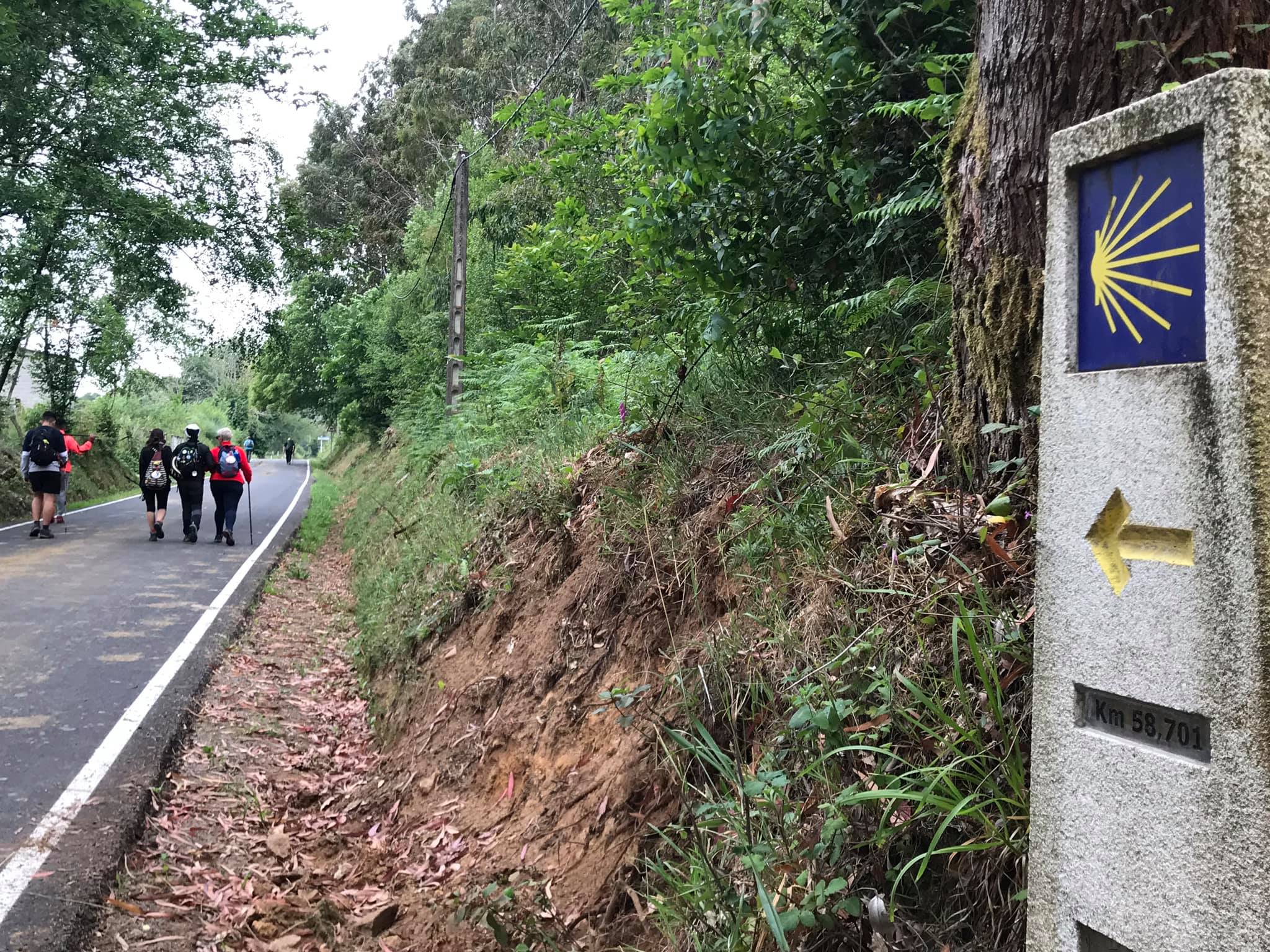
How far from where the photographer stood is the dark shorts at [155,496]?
51.3ft

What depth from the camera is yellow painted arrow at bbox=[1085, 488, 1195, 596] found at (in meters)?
1.90

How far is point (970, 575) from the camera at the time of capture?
10.1 ft

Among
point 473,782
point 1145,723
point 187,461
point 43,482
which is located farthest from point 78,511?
point 1145,723

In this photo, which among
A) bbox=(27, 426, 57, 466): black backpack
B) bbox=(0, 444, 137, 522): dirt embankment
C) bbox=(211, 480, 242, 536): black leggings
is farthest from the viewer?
bbox=(0, 444, 137, 522): dirt embankment

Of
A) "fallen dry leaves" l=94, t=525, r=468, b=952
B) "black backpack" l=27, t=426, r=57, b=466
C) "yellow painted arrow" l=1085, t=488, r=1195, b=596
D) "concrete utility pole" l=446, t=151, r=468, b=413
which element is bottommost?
"fallen dry leaves" l=94, t=525, r=468, b=952

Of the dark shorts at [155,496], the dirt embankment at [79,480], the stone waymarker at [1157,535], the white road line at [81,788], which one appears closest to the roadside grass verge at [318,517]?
the dark shorts at [155,496]

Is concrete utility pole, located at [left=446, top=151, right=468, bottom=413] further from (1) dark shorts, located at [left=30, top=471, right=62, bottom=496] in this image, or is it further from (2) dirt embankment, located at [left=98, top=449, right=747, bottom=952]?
(2) dirt embankment, located at [left=98, top=449, right=747, bottom=952]

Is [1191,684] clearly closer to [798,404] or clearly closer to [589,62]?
[798,404]

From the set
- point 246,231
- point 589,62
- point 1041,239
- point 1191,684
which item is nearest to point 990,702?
point 1191,684

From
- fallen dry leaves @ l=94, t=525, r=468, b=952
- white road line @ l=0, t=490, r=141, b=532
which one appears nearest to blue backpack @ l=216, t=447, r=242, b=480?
white road line @ l=0, t=490, r=141, b=532

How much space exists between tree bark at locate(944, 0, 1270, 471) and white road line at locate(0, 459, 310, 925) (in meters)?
4.63

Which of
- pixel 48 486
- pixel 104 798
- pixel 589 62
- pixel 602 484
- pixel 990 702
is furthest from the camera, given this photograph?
pixel 589 62

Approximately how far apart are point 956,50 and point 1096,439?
3.94m

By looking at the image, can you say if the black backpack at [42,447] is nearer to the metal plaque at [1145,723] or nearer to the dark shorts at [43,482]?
the dark shorts at [43,482]
